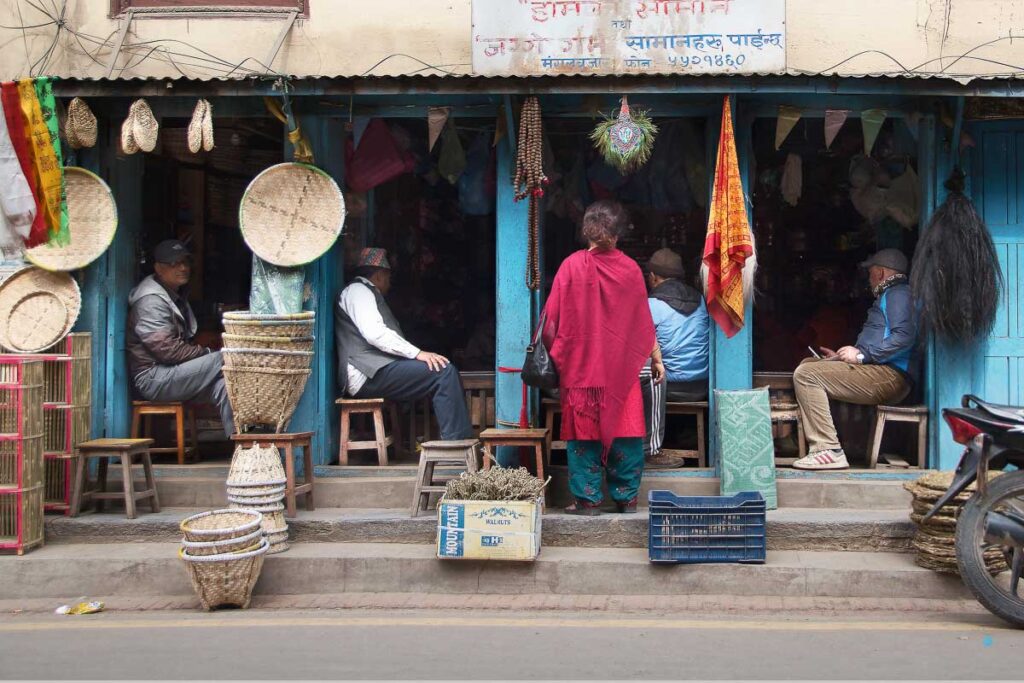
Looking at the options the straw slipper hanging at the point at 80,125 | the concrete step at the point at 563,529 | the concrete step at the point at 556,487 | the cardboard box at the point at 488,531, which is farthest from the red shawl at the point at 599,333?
the straw slipper hanging at the point at 80,125

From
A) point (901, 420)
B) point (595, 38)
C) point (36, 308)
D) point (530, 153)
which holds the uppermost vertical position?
point (595, 38)

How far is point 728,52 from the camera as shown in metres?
8.37

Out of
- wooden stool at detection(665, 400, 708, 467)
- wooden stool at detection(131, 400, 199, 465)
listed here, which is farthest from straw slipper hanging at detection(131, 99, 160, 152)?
wooden stool at detection(665, 400, 708, 467)

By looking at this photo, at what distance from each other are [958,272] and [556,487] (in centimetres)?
324

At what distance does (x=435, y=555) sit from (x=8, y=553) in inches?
113

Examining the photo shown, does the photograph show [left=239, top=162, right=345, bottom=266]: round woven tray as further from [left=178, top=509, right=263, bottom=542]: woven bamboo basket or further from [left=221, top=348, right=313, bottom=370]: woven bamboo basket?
[left=178, top=509, right=263, bottom=542]: woven bamboo basket

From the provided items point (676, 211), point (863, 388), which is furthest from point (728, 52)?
point (863, 388)

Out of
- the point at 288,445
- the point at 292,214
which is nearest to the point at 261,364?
the point at 288,445

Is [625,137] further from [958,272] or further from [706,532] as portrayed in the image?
[706,532]

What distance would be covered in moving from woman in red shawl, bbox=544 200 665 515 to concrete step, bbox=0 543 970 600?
2.04 ft

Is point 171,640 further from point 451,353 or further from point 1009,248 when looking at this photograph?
point 1009,248

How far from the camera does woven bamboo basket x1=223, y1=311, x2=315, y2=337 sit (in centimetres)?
778

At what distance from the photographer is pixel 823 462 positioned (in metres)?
8.12

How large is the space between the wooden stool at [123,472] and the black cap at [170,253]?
154 cm
